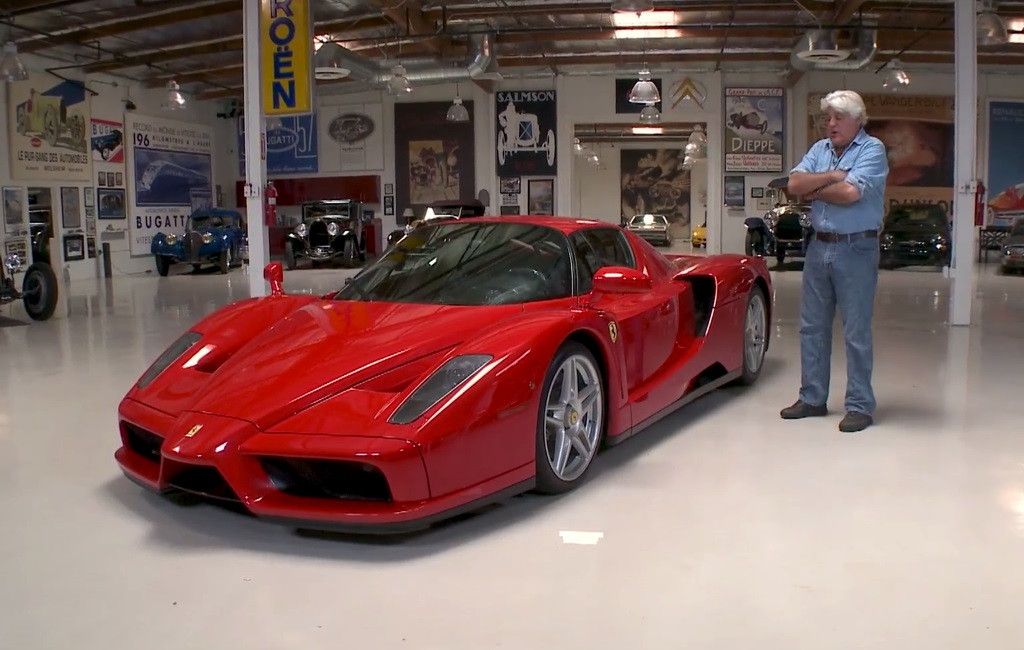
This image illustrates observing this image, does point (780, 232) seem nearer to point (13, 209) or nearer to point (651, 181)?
point (13, 209)

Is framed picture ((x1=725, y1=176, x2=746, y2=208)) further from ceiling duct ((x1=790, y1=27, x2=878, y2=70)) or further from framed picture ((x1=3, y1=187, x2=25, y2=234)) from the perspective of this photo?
framed picture ((x1=3, y1=187, x2=25, y2=234))

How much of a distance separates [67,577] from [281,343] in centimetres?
101

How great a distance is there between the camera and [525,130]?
20625mm

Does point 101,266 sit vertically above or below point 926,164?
below

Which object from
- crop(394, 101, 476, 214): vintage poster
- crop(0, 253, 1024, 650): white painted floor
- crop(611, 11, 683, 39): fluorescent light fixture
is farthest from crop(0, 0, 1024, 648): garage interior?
crop(394, 101, 476, 214): vintage poster

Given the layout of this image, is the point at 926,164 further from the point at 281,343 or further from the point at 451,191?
the point at 281,343

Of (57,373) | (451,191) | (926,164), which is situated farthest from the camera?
(451,191)

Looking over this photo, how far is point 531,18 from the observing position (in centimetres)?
1602

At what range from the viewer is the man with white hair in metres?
4.02

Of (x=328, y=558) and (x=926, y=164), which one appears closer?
(x=328, y=558)

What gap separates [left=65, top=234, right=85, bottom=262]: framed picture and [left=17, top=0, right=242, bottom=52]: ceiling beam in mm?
3214

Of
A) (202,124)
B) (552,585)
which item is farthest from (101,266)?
(552,585)

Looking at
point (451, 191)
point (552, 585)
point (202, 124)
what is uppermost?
point (202, 124)

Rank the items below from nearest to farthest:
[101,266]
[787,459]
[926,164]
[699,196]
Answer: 1. [787,459]
2. [101,266]
3. [926,164]
4. [699,196]
